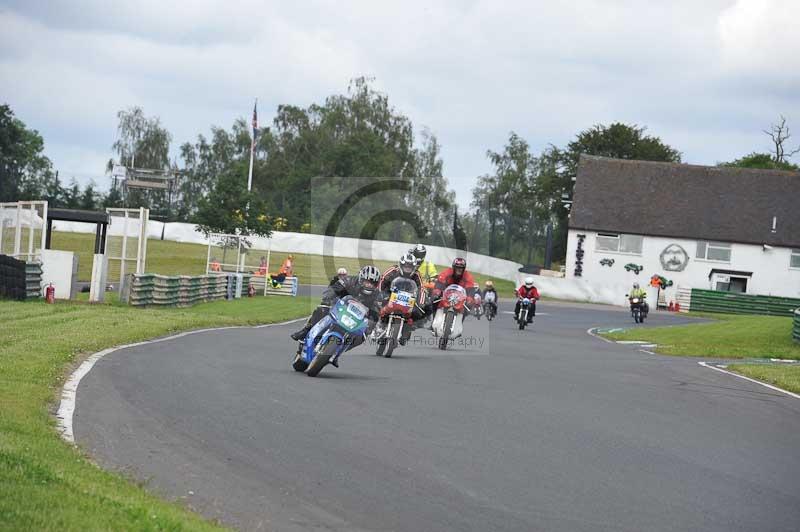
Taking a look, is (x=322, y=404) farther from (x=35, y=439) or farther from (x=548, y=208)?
(x=548, y=208)

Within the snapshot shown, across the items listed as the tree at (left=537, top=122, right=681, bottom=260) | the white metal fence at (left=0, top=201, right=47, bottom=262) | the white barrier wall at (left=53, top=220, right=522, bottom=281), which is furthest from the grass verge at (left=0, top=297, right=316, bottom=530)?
the tree at (left=537, top=122, right=681, bottom=260)

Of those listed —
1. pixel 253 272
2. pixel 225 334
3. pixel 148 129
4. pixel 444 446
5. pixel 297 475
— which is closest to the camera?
pixel 297 475

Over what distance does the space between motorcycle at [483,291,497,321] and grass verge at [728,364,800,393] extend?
15.1 metres

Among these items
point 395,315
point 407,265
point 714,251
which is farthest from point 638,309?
point 407,265

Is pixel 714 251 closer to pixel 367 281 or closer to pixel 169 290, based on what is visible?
pixel 169 290

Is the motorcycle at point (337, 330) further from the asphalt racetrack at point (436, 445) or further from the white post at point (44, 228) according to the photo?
the white post at point (44, 228)

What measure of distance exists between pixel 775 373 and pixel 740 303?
41.9 m

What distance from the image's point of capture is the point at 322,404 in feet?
39.4

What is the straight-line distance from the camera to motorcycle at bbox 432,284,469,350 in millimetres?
21672

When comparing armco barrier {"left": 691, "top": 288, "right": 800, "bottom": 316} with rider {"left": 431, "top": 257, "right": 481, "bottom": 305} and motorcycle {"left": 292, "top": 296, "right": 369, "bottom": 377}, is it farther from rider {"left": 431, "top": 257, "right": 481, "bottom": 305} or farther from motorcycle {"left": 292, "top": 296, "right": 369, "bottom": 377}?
motorcycle {"left": 292, "top": 296, "right": 369, "bottom": 377}

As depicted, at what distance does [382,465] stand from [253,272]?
39.9 metres

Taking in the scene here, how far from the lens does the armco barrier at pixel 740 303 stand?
59906mm

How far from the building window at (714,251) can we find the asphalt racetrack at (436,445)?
178 ft

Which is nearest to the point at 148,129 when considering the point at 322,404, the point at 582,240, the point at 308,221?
the point at 308,221
